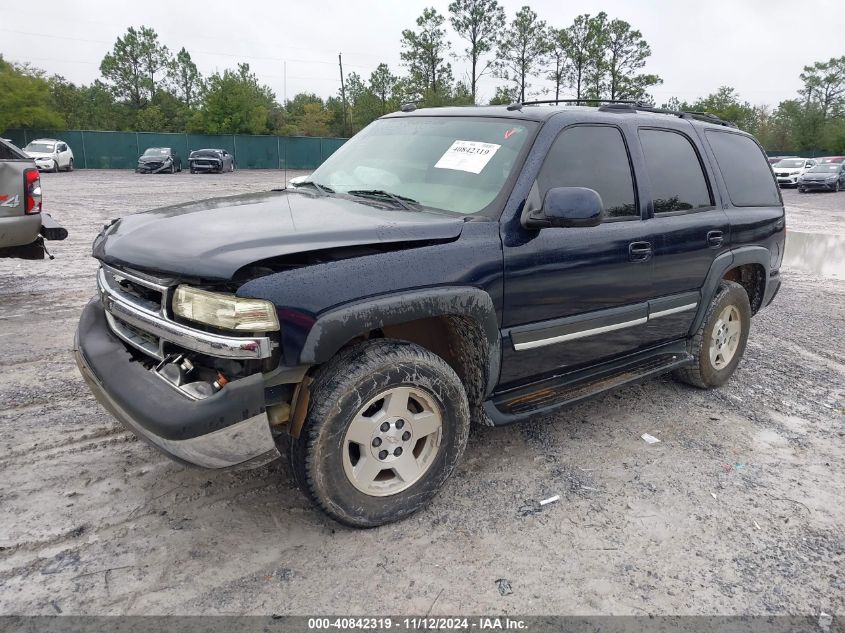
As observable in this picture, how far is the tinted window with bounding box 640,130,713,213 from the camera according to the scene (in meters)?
3.95

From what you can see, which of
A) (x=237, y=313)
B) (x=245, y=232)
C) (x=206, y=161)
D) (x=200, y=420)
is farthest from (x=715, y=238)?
(x=206, y=161)

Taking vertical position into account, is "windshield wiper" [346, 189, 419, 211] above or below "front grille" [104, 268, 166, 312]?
above

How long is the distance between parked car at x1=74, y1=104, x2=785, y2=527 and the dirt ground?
0.34 metres

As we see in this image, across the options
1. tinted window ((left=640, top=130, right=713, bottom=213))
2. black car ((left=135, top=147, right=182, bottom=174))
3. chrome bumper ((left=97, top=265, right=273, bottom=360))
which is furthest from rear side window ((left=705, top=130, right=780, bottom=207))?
black car ((left=135, top=147, right=182, bottom=174))

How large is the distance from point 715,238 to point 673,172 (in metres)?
A: 0.54

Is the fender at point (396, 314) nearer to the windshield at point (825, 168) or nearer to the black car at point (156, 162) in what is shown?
the windshield at point (825, 168)

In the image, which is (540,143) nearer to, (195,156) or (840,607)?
(840,607)

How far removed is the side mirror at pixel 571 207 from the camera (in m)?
3.00

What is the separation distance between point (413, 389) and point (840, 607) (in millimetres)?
1901

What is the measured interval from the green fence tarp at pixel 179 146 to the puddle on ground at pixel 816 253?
→ 28.1 metres

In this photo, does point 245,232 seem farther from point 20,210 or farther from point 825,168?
point 825,168

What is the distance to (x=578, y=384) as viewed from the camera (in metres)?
3.65

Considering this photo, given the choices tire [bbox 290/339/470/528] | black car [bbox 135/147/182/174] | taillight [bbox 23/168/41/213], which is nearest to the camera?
tire [bbox 290/339/470/528]

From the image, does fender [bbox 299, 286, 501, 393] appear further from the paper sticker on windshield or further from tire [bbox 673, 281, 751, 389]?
tire [bbox 673, 281, 751, 389]
